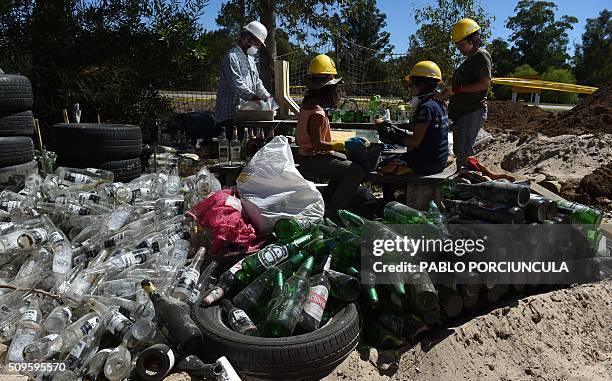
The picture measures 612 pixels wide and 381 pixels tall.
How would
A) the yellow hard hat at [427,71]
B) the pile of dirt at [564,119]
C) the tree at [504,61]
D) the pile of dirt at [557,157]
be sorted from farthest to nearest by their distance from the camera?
the tree at [504,61] < the pile of dirt at [564,119] < the pile of dirt at [557,157] < the yellow hard hat at [427,71]

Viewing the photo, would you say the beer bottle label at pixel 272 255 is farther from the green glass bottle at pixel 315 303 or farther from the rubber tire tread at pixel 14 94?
the rubber tire tread at pixel 14 94

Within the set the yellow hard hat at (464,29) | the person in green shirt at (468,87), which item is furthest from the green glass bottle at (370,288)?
the yellow hard hat at (464,29)

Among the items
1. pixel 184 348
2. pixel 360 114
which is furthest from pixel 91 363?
pixel 360 114

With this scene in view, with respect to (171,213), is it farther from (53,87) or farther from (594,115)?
(594,115)

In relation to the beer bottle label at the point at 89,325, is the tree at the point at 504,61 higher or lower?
higher

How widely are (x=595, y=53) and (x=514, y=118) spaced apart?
1271 inches

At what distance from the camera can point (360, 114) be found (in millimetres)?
7473

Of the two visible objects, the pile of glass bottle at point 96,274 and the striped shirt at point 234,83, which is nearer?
the pile of glass bottle at point 96,274

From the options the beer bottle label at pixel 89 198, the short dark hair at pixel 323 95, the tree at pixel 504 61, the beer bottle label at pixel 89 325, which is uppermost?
the tree at pixel 504 61

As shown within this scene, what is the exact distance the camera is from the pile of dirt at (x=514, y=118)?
1400 cm

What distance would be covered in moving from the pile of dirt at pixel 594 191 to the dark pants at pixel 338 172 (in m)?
3.56

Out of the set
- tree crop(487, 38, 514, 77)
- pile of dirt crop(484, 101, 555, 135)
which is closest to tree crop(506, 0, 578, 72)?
tree crop(487, 38, 514, 77)

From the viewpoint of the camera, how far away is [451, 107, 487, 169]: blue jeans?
5.89 metres

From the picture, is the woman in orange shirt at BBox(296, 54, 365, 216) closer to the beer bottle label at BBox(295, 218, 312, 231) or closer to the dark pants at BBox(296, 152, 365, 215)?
the dark pants at BBox(296, 152, 365, 215)
